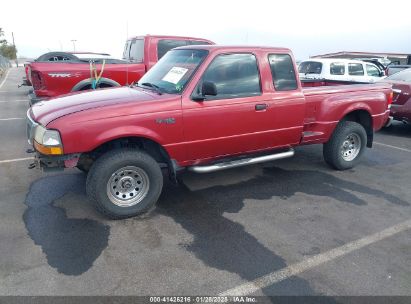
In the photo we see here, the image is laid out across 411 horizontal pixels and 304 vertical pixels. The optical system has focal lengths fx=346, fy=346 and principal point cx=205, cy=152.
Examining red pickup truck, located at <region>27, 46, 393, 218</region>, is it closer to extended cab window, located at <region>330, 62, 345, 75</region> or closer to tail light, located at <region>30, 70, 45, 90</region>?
tail light, located at <region>30, 70, 45, 90</region>

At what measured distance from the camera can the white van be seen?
11.8 m

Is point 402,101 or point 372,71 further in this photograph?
point 372,71

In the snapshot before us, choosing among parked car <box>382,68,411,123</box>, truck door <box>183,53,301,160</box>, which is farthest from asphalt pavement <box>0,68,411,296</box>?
parked car <box>382,68,411,123</box>

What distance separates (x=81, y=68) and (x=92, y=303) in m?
6.05

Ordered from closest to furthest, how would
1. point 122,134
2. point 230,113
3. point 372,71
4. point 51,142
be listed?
1. point 51,142
2. point 122,134
3. point 230,113
4. point 372,71

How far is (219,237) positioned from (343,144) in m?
3.09

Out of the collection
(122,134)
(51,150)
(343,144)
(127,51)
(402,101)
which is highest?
(127,51)

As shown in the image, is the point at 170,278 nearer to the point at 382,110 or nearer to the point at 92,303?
the point at 92,303

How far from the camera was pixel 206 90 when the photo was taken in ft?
13.0

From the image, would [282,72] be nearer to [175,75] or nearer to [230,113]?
[230,113]

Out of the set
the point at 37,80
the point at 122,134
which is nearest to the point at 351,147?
the point at 122,134

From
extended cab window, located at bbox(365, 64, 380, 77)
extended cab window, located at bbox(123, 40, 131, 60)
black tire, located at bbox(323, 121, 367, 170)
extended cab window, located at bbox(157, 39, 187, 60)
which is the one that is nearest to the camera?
black tire, located at bbox(323, 121, 367, 170)

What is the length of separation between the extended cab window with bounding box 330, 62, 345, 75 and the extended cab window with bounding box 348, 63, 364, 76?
38 cm

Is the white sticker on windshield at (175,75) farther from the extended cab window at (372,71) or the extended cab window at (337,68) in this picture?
the extended cab window at (372,71)
